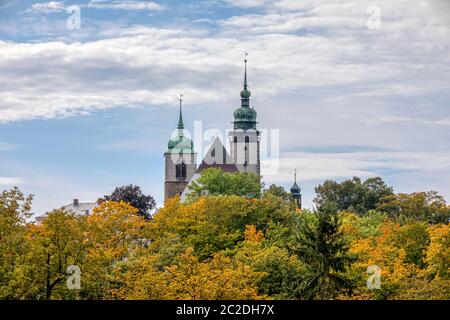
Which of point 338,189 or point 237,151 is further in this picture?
point 237,151

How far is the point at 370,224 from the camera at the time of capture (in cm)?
8638

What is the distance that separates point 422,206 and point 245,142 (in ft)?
192

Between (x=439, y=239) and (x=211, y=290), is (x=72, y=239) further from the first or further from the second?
(x=439, y=239)

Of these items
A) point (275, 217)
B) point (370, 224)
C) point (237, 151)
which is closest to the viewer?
point (275, 217)

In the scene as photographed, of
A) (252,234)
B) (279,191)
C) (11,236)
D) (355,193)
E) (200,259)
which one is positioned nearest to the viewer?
→ (11,236)

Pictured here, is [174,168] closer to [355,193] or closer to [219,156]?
[219,156]

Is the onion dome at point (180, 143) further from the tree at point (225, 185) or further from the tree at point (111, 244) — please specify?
the tree at point (111, 244)

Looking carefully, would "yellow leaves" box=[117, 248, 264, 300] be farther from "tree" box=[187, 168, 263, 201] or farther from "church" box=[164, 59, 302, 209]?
"church" box=[164, 59, 302, 209]

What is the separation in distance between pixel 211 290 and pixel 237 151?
12291 centimetres

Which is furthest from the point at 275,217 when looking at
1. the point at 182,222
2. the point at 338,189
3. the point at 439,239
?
the point at 338,189

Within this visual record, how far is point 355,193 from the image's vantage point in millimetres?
138625

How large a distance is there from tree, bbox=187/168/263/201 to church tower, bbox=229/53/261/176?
53581 millimetres

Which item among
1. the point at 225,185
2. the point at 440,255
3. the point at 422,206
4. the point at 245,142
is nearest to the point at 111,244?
the point at 440,255

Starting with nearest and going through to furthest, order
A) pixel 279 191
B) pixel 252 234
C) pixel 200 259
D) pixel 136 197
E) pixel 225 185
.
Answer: pixel 200 259, pixel 252 234, pixel 225 185, pixel 136 197, pixel 279 191
